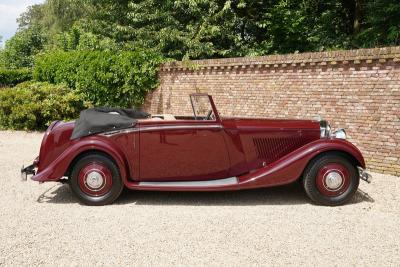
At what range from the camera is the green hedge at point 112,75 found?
1162 centimetres

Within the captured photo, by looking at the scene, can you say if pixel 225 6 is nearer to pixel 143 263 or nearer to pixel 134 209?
pixel 134 209

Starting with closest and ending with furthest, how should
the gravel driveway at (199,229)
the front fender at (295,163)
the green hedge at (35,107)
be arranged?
1. the gravel driveway at (199,229)
2. the front fender at (295,163)
3. the green hedge at (35,107)

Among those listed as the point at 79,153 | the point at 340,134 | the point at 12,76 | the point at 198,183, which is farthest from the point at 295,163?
the point at 12,76

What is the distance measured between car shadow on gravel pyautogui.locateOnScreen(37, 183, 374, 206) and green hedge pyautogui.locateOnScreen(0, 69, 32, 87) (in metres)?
15.5

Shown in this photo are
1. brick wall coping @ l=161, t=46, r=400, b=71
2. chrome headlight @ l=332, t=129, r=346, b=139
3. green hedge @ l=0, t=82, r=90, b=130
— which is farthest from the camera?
green hedge @ l=0, t=82, r=90, b=130

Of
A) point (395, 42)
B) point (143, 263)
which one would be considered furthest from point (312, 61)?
point (143, 263)

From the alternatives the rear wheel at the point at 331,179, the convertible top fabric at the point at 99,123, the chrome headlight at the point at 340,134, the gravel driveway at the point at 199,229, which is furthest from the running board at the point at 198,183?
the chrome headlight at the point at 340,134

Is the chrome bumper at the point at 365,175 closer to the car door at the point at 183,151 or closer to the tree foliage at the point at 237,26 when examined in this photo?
the car door at the point at 183,151

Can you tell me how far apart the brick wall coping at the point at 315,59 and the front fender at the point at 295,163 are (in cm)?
250

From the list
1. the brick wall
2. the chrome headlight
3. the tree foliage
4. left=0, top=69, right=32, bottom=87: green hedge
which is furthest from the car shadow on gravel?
left=0, top=69, right=32, bottom=87: green hedge

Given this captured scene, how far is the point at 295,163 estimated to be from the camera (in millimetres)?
4809

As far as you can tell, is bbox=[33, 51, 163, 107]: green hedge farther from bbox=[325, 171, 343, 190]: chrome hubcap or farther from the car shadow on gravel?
bbox=[325, 171, 343, 190]: chrome hubcap

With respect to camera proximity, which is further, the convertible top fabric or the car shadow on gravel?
the car shadow on gravel

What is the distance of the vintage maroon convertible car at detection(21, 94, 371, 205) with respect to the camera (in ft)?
15.9
